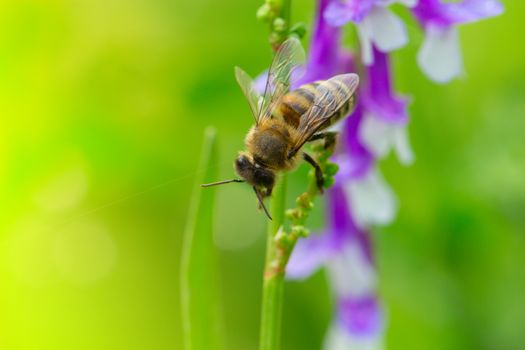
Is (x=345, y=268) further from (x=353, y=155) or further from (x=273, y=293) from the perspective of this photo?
(x=273, y=293)

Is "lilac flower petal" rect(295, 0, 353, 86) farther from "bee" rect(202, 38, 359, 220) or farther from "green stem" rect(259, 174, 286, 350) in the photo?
"green stem" rect(259, 174, 286, 350)

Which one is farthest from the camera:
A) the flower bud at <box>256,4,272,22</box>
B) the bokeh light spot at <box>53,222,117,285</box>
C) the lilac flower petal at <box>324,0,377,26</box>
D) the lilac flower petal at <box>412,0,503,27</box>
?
the bokeh light spot at <box>53,222,117,285</box>

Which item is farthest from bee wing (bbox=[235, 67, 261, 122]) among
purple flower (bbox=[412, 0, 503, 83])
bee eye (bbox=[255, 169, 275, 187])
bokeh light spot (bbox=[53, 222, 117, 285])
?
bokeh light spot (bbox=[53, 222, 117, 285])

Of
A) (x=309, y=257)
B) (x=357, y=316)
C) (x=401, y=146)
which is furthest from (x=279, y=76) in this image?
(x=357, y=316)

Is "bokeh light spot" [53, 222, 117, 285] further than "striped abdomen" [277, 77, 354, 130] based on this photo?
Yes

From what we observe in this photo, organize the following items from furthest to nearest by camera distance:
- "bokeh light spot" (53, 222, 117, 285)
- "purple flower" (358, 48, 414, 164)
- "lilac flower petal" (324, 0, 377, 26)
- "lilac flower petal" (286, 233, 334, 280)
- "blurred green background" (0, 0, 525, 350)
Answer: "bokeh light spot" (53, 222, 117, 285) → "blurred green background" (0, 0, 525, 350) → "lilac flower petal" (286, 233, 334, 280) → "purple flower" (358, 48, 414, 164) → "lilac flower petal" (324, 0, 377, 26)

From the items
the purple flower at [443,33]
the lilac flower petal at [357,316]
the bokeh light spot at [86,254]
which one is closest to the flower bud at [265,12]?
the purple flower at [443,33]

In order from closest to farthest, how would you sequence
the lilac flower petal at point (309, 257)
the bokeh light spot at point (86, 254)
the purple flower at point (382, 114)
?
the purple flower at point (382, 114), the lilac flower petal at point (309, 257), the bokeh light spot at point (86, 254)

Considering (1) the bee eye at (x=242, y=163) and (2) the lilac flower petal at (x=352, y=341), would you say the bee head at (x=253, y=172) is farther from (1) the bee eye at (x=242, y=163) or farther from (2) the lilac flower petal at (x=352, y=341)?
(2) the lilac flower petal at (x=352, y=341)
